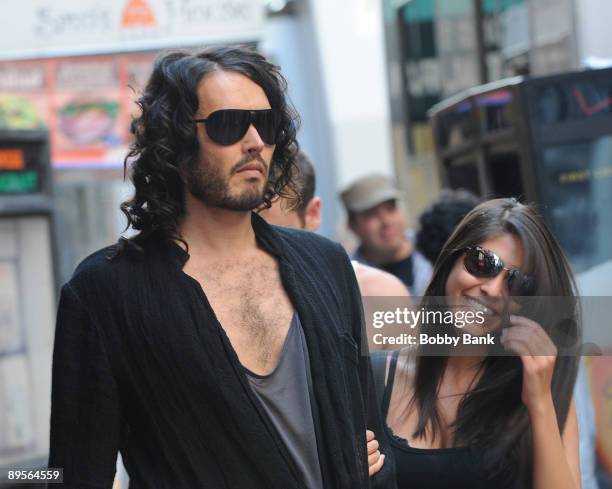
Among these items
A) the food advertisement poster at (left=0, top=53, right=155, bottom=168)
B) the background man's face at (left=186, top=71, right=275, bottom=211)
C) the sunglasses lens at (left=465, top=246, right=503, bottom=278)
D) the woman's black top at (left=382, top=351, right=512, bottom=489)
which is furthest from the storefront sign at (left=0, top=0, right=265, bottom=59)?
the food advertisement poster at (left=0, top=53, right=155, bottom=168)

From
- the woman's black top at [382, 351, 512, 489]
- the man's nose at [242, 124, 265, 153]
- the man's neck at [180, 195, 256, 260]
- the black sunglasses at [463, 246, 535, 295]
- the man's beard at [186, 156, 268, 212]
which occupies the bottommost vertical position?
the woman's black top at [382, 351, 512, 489]

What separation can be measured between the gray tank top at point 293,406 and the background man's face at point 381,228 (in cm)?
364

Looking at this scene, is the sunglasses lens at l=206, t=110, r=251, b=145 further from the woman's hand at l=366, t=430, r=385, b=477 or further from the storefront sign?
the storefront sign

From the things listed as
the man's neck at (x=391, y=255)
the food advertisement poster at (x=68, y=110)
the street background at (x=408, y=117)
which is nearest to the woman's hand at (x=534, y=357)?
the street background at (x=408, y=117)

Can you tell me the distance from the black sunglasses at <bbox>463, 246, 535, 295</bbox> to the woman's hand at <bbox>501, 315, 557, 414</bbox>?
0.09 metres

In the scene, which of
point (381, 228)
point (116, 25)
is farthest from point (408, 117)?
point (116, 25)

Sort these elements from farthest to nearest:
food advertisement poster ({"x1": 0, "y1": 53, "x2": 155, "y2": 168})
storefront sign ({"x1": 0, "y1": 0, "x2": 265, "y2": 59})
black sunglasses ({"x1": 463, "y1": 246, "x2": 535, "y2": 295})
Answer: food advertisement poster ({"x1": 0, "y1": 53, "x2": 155, "y2": 168})
storefront sign ({"x1": 0, "y1": 0, "x2": 265, "y2": 59})
black sunglasses ({"x1": 463, "y1": 246, "x2": 535, "y2": 295})

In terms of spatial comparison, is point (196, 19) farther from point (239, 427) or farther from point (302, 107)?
point (302, 107)

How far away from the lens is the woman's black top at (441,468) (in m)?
2.77

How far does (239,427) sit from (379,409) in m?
0.55

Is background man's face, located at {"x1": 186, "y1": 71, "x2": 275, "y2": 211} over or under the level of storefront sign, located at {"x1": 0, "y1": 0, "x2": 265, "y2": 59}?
under

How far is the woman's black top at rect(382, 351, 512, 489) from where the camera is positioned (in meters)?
2.77

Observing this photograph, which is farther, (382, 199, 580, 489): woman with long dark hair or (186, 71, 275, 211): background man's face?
(382, 199, 580, 489): woman with long dark hair

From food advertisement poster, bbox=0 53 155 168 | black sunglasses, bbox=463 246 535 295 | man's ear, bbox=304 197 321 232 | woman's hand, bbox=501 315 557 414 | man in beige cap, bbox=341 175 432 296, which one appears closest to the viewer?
woman's hand, bbox=501 315 557 414
